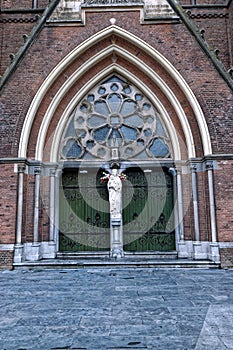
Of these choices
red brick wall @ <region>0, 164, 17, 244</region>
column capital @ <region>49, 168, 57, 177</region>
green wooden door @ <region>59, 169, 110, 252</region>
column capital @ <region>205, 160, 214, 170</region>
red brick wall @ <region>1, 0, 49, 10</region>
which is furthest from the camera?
red brick wall @ <region>1, 0, 49, 10</region>

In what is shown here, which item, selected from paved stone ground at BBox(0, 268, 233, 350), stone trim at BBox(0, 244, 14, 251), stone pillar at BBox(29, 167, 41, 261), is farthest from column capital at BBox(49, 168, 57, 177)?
paved stone ground at BBox(0, 268, 233, 350)

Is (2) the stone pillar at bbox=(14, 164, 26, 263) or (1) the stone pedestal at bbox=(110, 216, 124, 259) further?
(1) the stone pedestal at bbox=(110, 216, 124, 259)

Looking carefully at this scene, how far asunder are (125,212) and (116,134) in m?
2.91

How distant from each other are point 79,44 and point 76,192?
5.18m

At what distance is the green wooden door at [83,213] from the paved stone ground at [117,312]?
128 inches

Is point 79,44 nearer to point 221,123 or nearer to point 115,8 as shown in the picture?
point 115,8

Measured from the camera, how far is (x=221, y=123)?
959 centimetres

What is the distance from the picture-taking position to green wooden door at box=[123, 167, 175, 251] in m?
10.5

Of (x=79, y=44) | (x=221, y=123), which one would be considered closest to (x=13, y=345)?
(x=221, y=123)

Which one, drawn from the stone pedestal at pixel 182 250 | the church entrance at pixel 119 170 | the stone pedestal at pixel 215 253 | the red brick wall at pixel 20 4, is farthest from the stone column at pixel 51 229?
the red brick wall at pixel 20 4

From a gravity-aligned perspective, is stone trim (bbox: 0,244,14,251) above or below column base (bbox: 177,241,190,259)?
above

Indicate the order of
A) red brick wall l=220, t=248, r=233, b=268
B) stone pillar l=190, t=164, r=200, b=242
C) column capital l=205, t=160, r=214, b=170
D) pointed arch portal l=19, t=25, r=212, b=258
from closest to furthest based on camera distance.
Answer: red brick wall l=220, t=248, r=233, b=268 < column capital l=205, t=160, r=214, b=170 < stone pillar l=190, t=164, r=200, b=242 < pointed arch portal l=19, t=25, r=212, b=258

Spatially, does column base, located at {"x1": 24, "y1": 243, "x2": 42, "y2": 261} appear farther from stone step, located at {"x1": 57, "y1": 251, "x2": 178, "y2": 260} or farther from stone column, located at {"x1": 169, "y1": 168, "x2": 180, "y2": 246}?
stone column, located at {"x1": 169, "y1": 168, "x2": 180, "y2": 246}

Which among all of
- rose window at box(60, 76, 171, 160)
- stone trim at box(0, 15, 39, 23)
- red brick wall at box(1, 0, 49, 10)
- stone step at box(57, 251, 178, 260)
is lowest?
stone step at box(57, 251, 178, 260)
